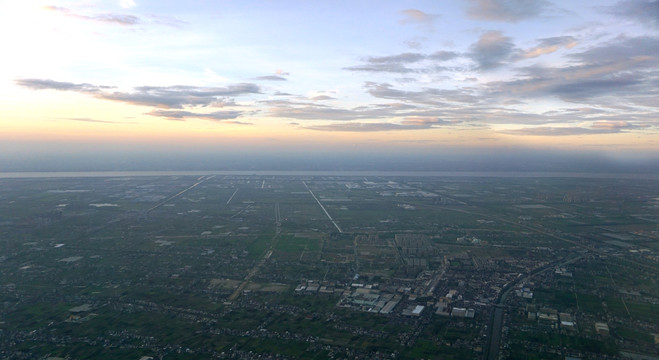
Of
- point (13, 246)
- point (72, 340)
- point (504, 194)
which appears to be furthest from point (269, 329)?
point (504, 194)

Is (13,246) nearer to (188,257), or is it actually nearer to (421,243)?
(188,257)

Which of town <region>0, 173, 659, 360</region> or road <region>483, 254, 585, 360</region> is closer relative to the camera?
road <region>483, 254, 585, 360</region>

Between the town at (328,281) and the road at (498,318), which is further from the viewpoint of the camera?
the town at (328,281)

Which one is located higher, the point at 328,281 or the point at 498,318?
the point at 328,281

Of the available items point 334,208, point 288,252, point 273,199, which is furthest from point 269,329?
point 273,199

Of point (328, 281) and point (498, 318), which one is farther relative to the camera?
point (328, 281)

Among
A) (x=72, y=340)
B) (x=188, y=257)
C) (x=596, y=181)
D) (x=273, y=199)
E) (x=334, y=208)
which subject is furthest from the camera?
(x=596, y=181)

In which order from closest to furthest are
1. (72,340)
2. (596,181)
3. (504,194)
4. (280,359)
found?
(280,359) → (72,340) → (504,194) → (596,181)

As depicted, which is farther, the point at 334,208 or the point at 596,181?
the point at 596,181

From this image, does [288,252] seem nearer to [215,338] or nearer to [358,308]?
[358,308]
